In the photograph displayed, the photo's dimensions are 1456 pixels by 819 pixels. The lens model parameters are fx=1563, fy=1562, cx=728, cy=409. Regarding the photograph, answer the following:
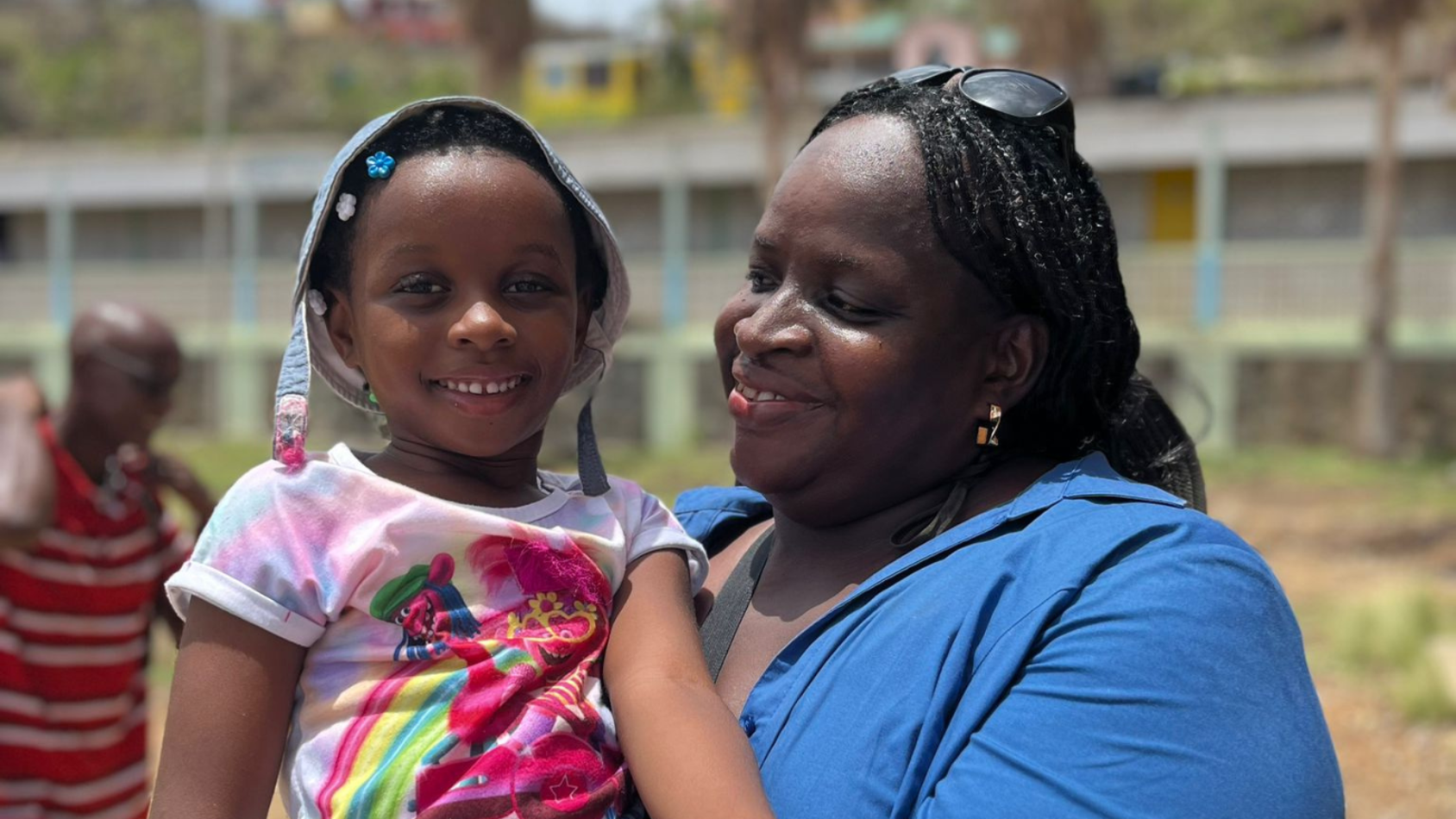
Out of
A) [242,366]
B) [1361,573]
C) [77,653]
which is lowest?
[242,366]

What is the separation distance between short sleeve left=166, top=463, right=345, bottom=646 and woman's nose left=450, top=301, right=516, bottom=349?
269 millimetres

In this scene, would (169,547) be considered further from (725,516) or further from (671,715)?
(671,715)

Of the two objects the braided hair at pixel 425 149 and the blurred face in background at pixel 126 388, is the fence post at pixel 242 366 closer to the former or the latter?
the blurred face in background at pixel 126 388

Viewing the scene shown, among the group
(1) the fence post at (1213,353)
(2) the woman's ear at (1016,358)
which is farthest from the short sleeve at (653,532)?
(1) the fence post at (1213,353)

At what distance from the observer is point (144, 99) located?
4328 centimetres

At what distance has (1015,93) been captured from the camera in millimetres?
2191

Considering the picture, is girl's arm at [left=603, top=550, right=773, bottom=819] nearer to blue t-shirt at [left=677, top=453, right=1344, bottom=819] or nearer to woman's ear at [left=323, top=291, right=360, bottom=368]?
blue t-shirt at [left=677, top=453, right=1344, bottom=819]

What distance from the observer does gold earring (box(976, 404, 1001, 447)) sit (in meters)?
2.20

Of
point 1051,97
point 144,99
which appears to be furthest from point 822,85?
point 1051,97

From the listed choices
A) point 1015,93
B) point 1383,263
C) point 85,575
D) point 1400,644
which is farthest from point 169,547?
point 1383,263

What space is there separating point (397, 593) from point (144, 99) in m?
45.1

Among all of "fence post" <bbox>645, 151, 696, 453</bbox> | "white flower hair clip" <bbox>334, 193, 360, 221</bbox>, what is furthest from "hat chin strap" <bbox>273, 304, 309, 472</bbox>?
"fence post" <bbox>645, 151, 696, 453</bbox>

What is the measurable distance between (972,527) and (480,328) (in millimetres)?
695

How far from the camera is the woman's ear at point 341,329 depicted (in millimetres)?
2188
